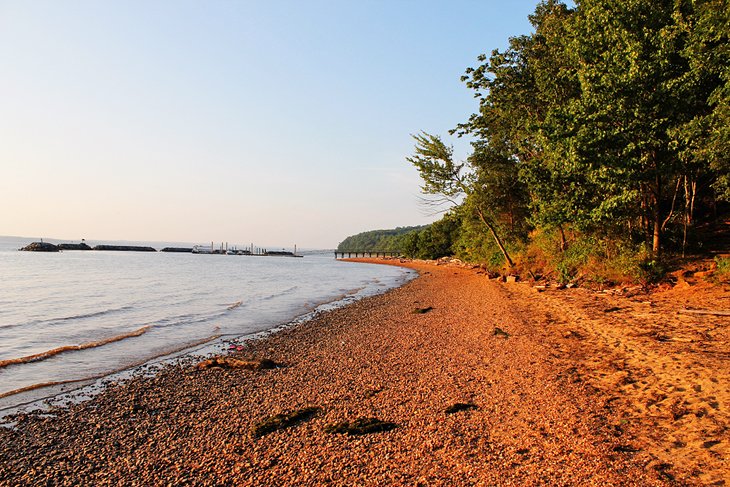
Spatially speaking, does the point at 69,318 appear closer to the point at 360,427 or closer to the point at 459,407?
the point at 360,427

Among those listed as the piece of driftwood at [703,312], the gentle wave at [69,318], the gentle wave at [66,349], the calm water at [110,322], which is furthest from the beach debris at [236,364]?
the piece of driftwood at [703,312]

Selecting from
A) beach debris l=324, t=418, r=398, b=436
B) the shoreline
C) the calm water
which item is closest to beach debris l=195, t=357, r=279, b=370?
the shoreline

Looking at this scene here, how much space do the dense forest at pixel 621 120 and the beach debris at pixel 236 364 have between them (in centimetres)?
1162

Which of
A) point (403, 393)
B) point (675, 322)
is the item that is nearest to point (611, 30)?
point (675, 322)

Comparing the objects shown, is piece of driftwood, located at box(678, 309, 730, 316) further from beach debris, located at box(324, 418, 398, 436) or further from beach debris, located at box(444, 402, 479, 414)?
beach debris, located at box(324, 418, 398, 436)

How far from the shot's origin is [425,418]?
5781 millimetres

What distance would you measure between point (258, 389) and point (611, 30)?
15700 mm

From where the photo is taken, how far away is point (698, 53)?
457 inches

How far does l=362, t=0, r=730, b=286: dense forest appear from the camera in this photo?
1190 cm

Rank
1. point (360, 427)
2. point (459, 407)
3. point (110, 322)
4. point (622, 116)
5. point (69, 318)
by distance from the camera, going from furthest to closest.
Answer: point (69, 318) < point (110, 322) < point (622, 116) < point (459, 407) < point (360, 427)

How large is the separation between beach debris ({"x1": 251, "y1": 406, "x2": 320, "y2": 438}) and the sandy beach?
3cm

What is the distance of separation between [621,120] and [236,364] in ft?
46.0

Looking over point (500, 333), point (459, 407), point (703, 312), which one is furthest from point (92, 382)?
point (703, 312)

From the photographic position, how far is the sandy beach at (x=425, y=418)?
446 cm
